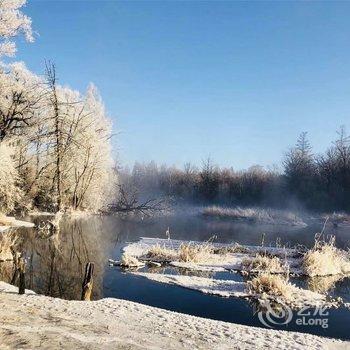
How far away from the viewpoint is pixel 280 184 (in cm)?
6431

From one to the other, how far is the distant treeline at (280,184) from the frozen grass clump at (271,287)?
4524cm

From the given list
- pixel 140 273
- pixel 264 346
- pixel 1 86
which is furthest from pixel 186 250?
pixel 1 86

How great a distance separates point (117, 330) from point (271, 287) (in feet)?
19.4

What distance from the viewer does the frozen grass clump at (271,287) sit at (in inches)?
477

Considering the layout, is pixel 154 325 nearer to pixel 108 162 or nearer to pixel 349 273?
pixel 349 273

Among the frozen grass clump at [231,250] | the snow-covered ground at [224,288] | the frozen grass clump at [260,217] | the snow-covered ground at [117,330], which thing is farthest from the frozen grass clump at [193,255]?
the frozen grass clump at [260,217]

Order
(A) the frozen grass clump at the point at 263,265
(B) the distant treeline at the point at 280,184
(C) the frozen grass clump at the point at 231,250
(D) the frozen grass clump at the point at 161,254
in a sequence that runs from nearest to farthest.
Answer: (A) the frozen grass clump at the point at 263,265, (D) the frozen grass clump at the point at 161,254, (C) the frozen grass clump at the point at 231,250, (B) the distant treeline at the point at 280,184

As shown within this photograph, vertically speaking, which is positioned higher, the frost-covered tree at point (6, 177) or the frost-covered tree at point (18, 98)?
the frost-covered tree at point (18, 98)

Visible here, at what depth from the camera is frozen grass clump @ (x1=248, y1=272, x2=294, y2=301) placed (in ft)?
39.8

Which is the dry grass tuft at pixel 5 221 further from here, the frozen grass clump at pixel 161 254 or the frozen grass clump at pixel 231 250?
the frozen grass clump at pixel 231 250

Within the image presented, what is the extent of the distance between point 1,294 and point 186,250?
29.2ft

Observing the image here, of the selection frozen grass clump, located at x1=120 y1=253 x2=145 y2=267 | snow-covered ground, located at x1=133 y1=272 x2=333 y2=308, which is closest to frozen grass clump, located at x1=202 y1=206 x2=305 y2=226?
frozen grass clump, located at x1=120 y1=253 x2=145 y2=267

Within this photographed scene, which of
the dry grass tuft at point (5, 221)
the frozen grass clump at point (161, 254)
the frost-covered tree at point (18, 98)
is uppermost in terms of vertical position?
the frost-covered tree at point (18, 98)

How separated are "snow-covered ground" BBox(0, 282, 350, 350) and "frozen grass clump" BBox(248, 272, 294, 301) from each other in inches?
139
